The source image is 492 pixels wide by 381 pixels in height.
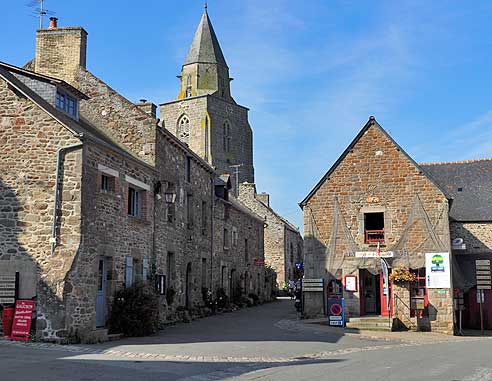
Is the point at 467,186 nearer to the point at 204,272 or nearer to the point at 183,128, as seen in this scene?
the point at 204,272

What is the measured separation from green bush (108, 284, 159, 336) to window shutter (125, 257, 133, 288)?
24.2 inches

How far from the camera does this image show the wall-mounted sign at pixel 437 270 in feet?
69.6

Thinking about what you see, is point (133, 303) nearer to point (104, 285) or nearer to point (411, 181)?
point (104, 285)

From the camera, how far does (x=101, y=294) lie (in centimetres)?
1634

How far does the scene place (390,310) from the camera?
845 inches

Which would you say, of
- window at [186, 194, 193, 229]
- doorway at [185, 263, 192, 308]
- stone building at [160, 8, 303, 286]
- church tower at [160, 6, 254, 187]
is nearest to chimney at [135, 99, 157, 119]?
window at [186, 194, 193, 229]

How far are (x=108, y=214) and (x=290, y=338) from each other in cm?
609

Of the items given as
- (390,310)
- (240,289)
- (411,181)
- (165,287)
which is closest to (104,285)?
(165,287)

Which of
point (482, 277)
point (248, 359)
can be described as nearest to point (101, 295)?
point (248, 359)

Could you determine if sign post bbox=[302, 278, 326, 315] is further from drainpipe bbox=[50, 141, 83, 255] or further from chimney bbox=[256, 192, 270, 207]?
chimney bbox=[256, 192, 270, 207]

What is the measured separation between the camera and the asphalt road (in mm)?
9883

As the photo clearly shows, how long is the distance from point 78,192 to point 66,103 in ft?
12.9

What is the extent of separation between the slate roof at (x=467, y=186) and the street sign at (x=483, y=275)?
1.85 meters

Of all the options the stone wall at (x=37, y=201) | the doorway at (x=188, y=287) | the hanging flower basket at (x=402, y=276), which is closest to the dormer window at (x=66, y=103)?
the stone wall at (x=37, y=201)
